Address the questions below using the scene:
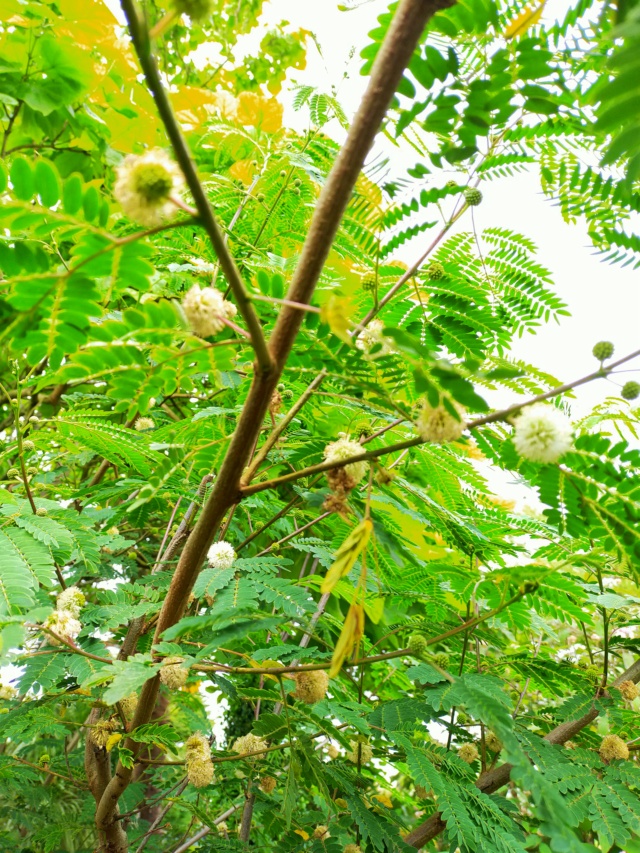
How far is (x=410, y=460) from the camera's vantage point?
1.66m

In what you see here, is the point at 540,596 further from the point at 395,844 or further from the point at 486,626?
the point at 486,626

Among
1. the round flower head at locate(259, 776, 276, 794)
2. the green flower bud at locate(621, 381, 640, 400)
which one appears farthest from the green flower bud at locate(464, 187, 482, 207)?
the round flower head at locate(259, 776, 276, 794)

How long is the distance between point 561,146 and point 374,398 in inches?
42.0

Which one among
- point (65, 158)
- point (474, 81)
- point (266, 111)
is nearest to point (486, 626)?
point (474, 81)

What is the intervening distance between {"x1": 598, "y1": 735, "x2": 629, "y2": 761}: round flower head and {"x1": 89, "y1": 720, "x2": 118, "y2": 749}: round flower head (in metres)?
1.25

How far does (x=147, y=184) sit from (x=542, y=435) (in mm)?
650

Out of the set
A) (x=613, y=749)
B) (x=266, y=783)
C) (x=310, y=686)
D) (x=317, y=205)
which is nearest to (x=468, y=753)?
(x=613, y=749)

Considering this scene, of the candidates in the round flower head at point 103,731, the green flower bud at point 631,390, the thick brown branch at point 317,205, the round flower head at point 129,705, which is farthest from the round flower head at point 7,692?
the green flower bud at point 631,390

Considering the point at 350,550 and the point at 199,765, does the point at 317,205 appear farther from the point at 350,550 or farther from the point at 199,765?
the point at 199,765

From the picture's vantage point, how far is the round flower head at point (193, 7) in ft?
2.13

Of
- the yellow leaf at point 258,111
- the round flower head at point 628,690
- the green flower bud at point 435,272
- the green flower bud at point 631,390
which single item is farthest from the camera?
the yellow leaf at point 258,111

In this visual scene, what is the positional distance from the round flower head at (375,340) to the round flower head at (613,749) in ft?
3.87

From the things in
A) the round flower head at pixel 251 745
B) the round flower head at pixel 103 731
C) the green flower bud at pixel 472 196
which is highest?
the green flower bud at pixel 472 196

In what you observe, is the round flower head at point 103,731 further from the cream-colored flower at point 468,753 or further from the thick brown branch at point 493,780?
the cream-colored flower at point 468,753
